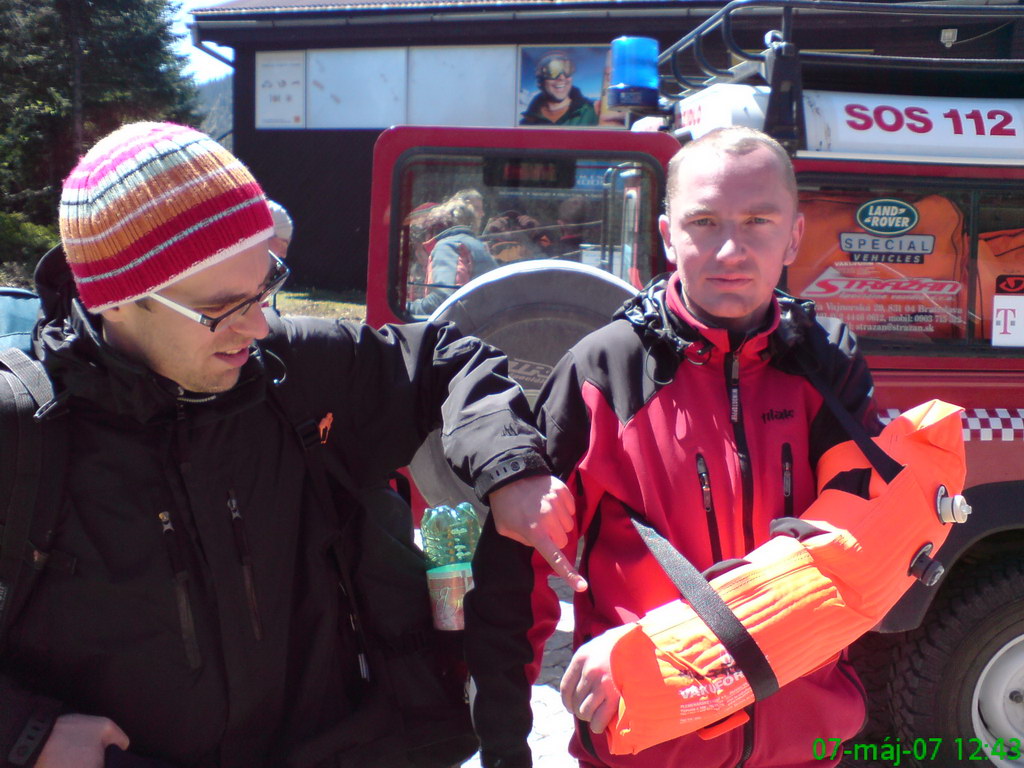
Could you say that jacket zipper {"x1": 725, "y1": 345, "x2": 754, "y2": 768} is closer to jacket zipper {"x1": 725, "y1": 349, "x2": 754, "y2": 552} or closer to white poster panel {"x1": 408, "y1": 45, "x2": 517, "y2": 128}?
jacket zipper {"x1": 725, "y1": 349, "x2": 754, "y2": 552}

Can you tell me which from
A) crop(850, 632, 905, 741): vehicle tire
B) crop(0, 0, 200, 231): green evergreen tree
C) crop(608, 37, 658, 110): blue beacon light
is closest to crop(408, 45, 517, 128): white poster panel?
crop(0, 0, 200, 231): green evergreen tree

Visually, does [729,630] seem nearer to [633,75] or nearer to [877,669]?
[877,669]

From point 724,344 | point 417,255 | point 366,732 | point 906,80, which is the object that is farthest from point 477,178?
point 366,732

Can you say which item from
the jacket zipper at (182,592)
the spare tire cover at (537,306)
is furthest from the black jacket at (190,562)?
the spare tire cover at (537,306)

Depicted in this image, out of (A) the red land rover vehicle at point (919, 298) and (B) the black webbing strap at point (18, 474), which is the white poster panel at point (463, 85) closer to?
(A) the red land rover vehicle at point (919, 298)

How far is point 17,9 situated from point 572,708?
1813 cm

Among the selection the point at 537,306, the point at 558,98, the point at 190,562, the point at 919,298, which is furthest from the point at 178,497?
the point at 558,98

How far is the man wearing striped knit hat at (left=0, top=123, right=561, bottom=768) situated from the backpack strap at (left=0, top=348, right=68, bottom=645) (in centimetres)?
2

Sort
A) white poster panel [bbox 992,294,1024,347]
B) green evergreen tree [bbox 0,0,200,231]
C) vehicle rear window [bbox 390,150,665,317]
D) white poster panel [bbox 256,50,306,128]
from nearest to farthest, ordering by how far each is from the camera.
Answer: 1. white poster panel [bbox 992,294,1024,347]
2. vehicle rear window [bbox 390,150,665,317]
3. white poster panel [bbox 256,50,306,128]
4. green evergreen tree [bbox 0,0,200,231]

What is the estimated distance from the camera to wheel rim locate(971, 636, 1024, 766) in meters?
2.67

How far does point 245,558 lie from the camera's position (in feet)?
4.69

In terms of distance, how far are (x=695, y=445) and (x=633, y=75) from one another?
264 cm

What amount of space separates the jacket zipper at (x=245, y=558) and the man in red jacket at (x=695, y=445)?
0.36 m

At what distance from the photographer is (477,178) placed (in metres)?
3.25
